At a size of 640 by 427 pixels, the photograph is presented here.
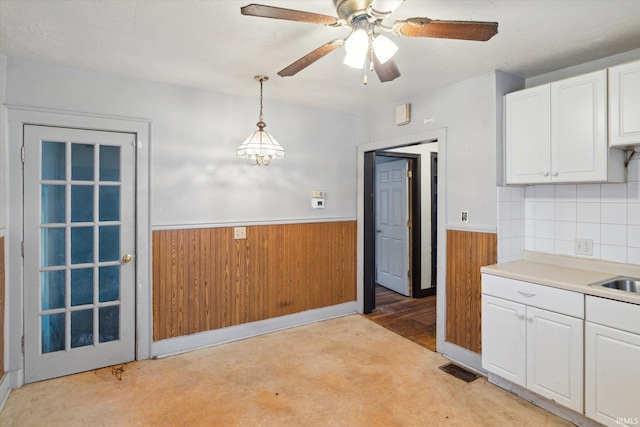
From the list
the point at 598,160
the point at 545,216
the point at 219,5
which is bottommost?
the point at 545,216

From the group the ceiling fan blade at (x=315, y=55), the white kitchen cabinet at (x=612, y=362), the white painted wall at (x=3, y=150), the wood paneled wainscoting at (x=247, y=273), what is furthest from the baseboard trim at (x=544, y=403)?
the white painted wall at (x=3, y=150)

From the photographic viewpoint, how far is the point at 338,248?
402 cm

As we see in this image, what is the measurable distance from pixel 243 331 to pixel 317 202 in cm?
156

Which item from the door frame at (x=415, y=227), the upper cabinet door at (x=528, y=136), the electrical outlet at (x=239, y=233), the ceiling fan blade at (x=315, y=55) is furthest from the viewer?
the door frame at (x=415, y=227)

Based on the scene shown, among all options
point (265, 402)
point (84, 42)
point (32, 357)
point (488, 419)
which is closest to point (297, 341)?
point (265, 402)

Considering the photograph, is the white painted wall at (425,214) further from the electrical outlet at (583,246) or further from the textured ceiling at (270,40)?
the electrical outlet at (583,246)

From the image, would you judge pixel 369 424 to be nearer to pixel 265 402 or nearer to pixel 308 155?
pixel 265 402

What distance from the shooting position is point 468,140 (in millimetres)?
2865

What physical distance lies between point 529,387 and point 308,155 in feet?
9.24

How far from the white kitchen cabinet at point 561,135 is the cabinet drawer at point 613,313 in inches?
31.8

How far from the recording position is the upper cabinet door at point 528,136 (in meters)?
2.43

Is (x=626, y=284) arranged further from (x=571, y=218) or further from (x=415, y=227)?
(x=415, y=227)

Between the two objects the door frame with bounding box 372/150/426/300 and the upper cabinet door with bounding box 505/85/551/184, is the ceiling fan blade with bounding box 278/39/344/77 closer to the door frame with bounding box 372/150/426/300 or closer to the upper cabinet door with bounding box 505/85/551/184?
the upper cabinet door with bounding box 505/85/551/184

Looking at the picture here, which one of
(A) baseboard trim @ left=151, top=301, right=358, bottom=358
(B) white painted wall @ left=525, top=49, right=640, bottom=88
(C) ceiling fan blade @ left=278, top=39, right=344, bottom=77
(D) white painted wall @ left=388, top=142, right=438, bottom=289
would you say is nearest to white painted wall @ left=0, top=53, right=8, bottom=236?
(A) baseboard trim @ left=151, top=301, right=358, bottom=358
